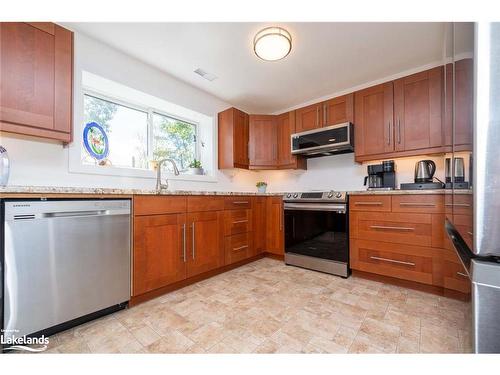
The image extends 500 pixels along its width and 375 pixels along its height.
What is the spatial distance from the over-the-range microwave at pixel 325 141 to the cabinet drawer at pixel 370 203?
2.18ft

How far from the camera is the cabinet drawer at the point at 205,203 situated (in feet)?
6.72

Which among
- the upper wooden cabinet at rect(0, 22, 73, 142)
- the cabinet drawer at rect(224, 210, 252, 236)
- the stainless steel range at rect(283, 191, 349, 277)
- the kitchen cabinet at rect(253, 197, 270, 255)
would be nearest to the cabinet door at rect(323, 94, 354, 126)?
the stainless steel range at rect(283, 191, 349, 277)

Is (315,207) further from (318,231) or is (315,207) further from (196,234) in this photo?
(196,234)

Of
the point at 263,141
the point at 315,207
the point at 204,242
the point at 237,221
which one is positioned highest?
the point at 263,141

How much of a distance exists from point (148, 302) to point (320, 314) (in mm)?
1311

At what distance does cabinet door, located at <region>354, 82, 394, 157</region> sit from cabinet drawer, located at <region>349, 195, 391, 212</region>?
574mm

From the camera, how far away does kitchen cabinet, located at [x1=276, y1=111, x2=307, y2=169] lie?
9.89 feet

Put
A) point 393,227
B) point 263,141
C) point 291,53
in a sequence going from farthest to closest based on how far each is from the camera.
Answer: point 263,141, point 291,53, point 393,227

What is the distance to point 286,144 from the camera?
3.08 metres

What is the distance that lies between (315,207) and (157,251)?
1651 millimetres

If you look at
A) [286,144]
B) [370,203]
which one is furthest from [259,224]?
[370,203]

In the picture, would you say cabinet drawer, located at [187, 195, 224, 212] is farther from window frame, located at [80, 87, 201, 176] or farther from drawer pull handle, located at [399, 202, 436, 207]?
drawer pull handle, located at [399, 202, 436, 207]

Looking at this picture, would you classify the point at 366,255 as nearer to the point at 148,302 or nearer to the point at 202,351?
the point at 202,351

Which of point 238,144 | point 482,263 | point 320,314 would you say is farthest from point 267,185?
point 482,263
